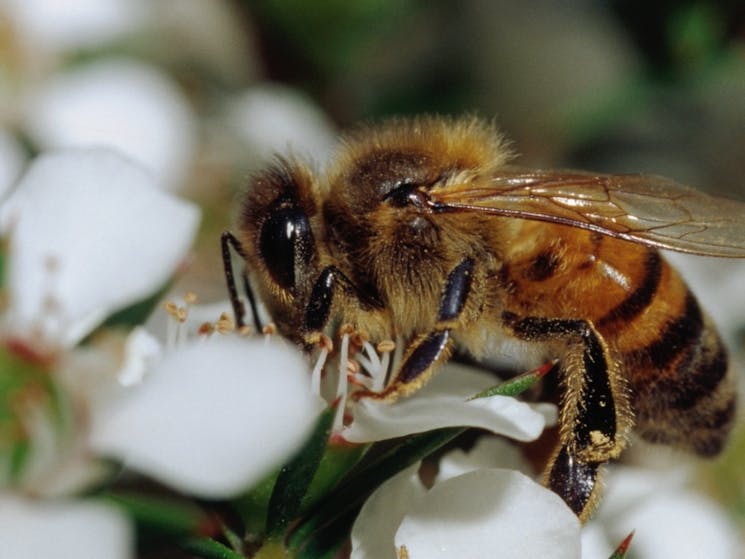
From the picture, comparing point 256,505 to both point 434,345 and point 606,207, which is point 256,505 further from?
point 606,207

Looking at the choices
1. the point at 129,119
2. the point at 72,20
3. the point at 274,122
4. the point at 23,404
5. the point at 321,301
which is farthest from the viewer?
the point at 72,20

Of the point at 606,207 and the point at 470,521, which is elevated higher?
the point at 606,207

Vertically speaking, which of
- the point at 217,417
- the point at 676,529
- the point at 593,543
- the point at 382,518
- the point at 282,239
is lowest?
the point at 676,529

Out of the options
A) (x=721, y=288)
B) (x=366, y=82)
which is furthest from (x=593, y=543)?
(x=366, y=82)

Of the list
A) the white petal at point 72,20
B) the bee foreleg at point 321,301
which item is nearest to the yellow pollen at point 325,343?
the bee foreleg at point 321,301

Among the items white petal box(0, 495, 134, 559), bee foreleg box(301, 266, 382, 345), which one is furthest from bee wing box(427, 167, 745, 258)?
white petal box(0, 495, 134, 559)

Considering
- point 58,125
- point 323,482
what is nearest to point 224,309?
point 323,482

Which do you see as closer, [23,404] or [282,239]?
[23,404]

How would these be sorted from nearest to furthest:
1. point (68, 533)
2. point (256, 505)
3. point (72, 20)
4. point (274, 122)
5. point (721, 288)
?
point (68, 533) → point (256, 505) → point (721, 288) → point (274, 122) → point (72, 20)
